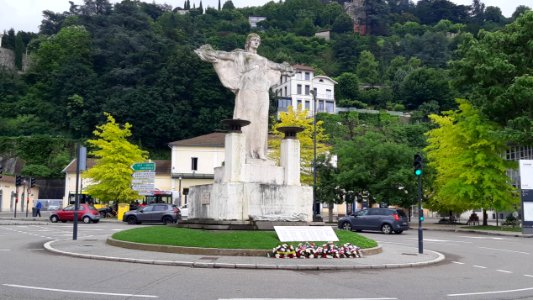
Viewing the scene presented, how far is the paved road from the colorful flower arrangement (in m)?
1.95

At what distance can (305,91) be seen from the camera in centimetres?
10131

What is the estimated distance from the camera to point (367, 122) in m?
98.0

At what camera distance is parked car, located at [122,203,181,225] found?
120 feet

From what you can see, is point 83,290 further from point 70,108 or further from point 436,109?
point 436,109

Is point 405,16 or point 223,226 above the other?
point 405,16

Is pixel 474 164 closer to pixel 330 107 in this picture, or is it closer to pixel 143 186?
pixel 143 186

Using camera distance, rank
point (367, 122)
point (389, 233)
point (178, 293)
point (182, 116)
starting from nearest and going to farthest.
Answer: point (178, 293), point (389, 233), point (182, 116), point (367, 122)

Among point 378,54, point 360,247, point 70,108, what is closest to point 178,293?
point 360,247

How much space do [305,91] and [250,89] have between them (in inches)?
3299

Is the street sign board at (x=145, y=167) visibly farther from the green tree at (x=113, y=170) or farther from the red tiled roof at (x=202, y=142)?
the red tiled roof at (x=202, y=142)

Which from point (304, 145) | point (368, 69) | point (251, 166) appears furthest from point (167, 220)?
point (368, 69)

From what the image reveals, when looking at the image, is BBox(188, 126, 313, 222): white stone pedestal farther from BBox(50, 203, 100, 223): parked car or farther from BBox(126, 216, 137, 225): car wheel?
BBox(50, 203, 100, 223): parked car

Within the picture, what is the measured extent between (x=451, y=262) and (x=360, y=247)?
2.91 metres

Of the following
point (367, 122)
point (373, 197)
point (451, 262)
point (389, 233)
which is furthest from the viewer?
point (367, 122)
